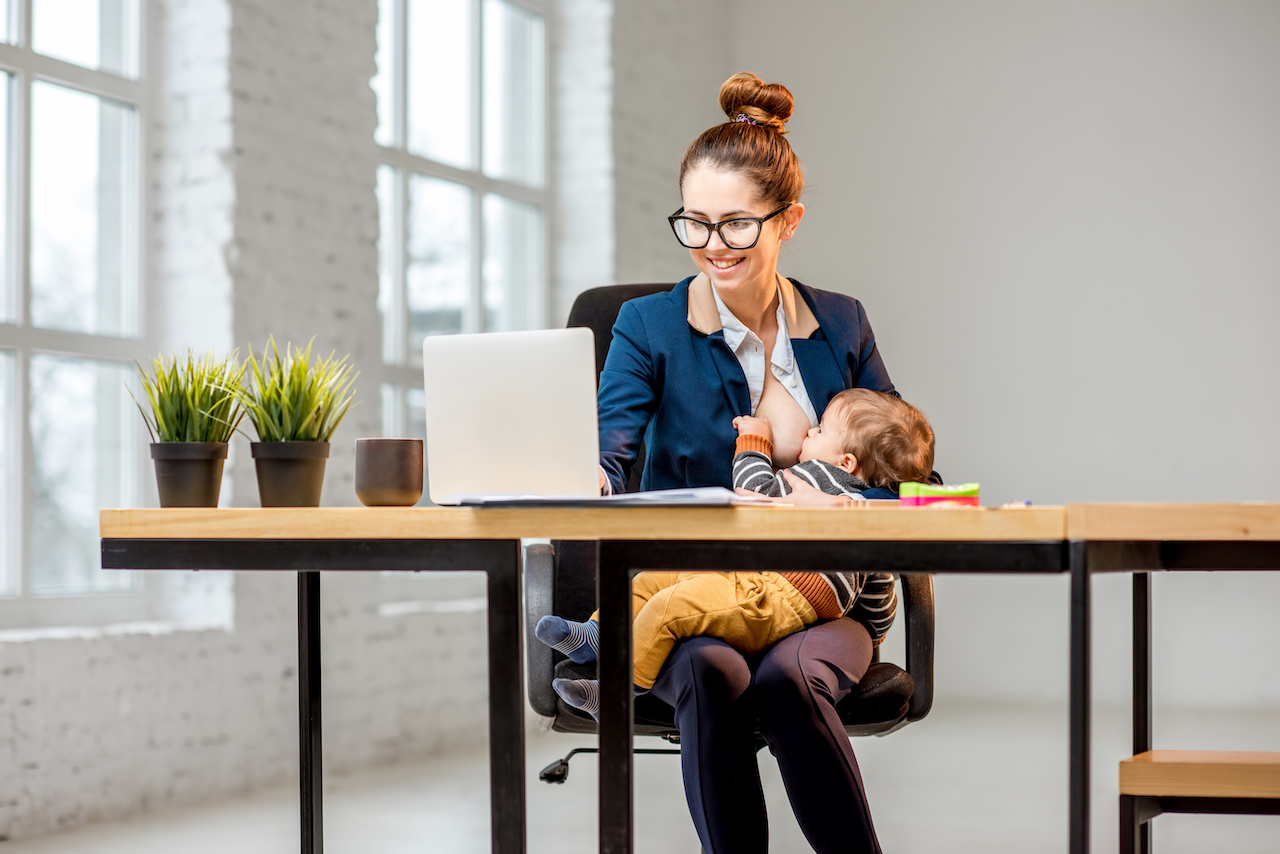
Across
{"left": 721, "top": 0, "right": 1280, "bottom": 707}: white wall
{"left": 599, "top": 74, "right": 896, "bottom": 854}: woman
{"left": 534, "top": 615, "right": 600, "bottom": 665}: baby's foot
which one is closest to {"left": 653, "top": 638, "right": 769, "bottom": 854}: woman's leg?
{"left": 534, "top": 615, "right": 600, "bottom": 665}: baby's foot

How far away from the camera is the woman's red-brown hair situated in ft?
6.78

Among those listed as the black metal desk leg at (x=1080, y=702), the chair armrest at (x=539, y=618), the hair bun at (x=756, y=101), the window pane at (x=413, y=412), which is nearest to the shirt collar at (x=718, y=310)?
the hair bun at (x=756, y=101)

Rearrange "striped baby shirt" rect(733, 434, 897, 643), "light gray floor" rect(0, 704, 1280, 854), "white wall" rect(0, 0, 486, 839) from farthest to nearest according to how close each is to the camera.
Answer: "white wall" rect(0, 0, 486, 839)
"light gray floor" rect(0, 704, 1280, 854)
"striped baby shirt" rect(733, 434, 897, 643)

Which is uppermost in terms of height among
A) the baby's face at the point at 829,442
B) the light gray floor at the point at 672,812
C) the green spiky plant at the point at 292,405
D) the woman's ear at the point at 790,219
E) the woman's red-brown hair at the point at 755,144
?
the woman's red-brown hair at the point at 755,144

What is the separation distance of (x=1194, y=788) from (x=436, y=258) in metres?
3.86

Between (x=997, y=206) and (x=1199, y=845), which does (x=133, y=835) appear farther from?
(x=997, y=206)

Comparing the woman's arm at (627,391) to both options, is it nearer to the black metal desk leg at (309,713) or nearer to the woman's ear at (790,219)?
the woman's ear at (790,219)

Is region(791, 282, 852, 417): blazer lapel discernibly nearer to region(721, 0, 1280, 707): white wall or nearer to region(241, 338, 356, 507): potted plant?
region(241, 338, 356, 507): potted plant

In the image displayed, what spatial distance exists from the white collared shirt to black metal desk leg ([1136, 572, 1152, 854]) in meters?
0.60

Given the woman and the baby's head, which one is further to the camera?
the woman

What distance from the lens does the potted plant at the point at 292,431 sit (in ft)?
5.08

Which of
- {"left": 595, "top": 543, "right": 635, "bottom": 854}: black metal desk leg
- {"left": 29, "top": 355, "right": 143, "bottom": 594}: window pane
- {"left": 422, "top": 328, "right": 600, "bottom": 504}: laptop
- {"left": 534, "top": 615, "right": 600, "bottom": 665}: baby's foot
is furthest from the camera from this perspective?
{"left": 29, "top": 355, "right": 143, "bottom": 594}: window pane

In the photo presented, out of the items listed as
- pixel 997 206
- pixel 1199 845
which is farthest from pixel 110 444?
pixel 997 206

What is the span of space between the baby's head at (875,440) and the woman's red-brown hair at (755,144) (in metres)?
0.38
